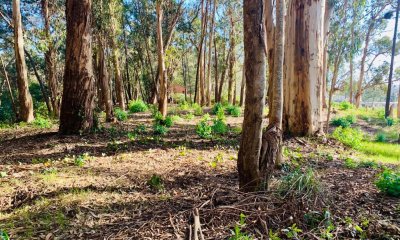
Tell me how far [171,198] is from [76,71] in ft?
15.4

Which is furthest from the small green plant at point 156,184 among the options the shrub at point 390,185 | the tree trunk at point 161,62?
the tree trunk at point 161,62

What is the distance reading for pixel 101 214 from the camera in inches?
106

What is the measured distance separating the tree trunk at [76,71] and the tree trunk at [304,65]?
502cm

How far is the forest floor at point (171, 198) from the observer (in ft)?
7.56

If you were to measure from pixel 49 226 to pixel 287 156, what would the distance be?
398 cm

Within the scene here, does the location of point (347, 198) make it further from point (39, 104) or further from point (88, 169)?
point (39, 104)

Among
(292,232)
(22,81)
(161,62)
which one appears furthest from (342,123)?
(22,81)

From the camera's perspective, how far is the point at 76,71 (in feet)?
20.9

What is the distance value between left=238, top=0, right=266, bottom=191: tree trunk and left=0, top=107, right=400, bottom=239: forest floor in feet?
0.82

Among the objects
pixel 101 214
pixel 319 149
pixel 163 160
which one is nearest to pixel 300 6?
pixel 319 149

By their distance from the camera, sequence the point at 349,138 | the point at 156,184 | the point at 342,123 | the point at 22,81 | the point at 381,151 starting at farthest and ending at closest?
the point at 22,81 → the point at 342,123 → the point at 349,138 → the point at 381,151 → the point at 156,184

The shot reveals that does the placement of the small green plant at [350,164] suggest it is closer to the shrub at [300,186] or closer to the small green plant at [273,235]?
the shrub at [300,186]

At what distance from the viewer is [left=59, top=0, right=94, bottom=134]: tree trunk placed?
6.37 m

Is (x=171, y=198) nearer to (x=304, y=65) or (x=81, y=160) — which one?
(x=81, y=160)
